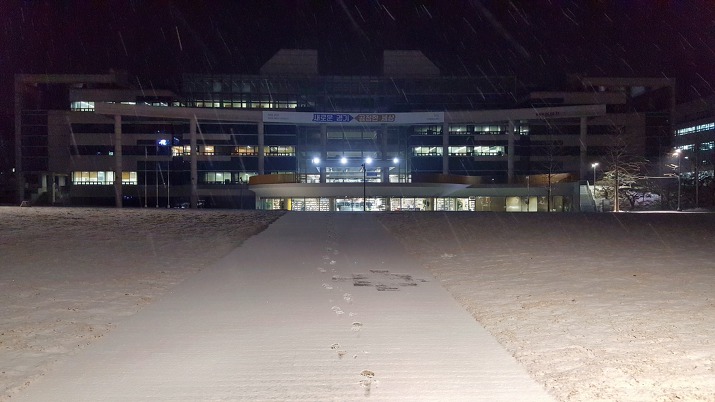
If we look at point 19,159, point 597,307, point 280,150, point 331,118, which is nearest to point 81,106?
point 19,159

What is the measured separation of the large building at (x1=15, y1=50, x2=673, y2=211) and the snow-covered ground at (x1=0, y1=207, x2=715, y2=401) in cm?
4803

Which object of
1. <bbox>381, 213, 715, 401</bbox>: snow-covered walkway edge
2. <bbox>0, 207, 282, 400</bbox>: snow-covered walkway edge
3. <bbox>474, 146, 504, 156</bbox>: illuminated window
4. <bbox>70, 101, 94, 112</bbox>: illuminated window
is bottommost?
<bbox>381, 213, 715, 401</bbox>: snow-covered walkway edge

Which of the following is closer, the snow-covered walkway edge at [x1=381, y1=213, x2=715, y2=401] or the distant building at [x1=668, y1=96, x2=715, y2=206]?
the snow-covered walkway edge at [x1=381, y1=213, x2=715, y2=401]

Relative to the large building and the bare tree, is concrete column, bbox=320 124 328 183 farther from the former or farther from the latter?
the bare tree

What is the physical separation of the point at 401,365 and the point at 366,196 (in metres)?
55.2

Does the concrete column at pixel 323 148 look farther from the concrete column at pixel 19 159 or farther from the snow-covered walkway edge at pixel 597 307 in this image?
the snow-covered walkway edge at pixel 597 307

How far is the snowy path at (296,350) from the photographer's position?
5199mm

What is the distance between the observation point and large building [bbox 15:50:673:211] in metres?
71.4

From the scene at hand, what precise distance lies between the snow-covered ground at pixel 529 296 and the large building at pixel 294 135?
48025 millimetres

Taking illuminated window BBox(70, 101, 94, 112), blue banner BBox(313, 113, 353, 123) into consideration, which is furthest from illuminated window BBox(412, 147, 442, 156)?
illuminated window BBox(70, 101, 94, 112)

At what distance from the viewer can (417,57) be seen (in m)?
78.7

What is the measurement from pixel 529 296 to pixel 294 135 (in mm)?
64773

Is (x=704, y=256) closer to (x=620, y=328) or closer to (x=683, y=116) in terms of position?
(x=620, y=328)

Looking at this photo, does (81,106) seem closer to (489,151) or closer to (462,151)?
(462,151)
